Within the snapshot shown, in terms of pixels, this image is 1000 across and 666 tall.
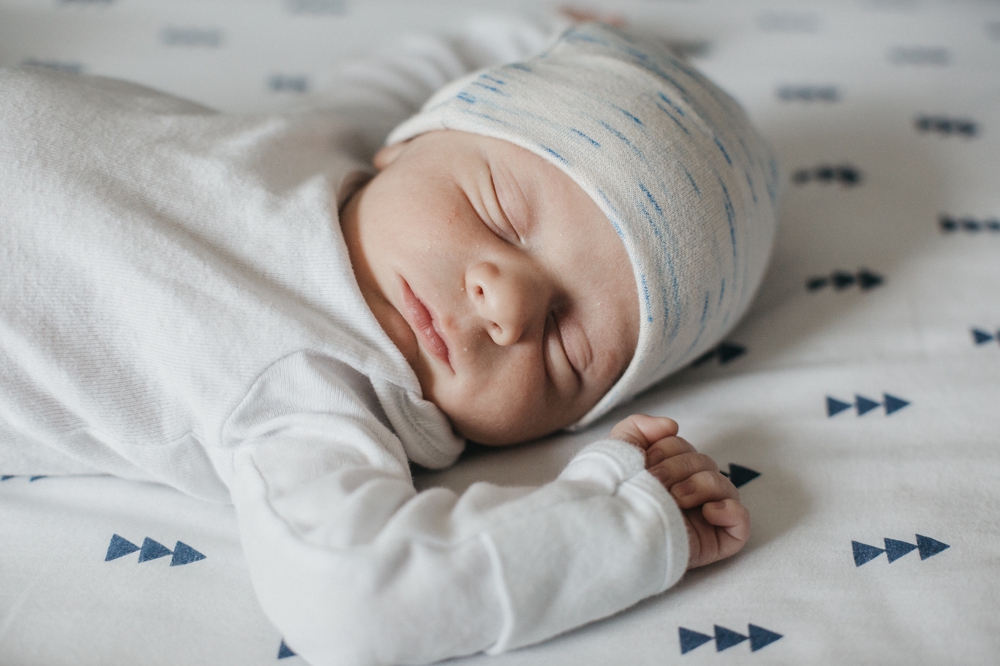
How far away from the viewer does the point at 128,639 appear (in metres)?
0.79

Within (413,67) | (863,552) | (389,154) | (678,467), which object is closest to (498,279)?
Answer: (678,467)

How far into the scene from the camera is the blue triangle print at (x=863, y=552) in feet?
2.82

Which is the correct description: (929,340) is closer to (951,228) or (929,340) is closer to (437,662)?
(951,228)

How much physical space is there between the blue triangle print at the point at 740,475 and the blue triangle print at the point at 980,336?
19.0 inches

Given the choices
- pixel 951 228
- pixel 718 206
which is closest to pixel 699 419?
pixel 718 206

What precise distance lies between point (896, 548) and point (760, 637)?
8.2 inches

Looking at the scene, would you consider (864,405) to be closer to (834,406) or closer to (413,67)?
(834,406)

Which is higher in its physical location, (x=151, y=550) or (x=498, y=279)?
(x=498, y=279)

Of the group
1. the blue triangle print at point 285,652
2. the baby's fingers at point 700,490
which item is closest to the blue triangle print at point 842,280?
the baby's fingers at point 700,490

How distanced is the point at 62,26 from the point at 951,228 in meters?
1.83

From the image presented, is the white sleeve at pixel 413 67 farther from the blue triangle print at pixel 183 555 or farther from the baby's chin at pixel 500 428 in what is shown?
the blue triangle print at pixel 183 555

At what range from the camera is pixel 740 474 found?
97 cm

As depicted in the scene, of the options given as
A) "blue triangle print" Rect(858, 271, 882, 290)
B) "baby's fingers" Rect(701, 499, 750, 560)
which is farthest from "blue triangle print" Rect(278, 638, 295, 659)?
"blue triangle print" Rect(858, 271, 882, 290)

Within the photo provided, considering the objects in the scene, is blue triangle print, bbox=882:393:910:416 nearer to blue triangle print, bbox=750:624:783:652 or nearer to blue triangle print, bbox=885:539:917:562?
blue triangle print, bbox=885:539:917:562
